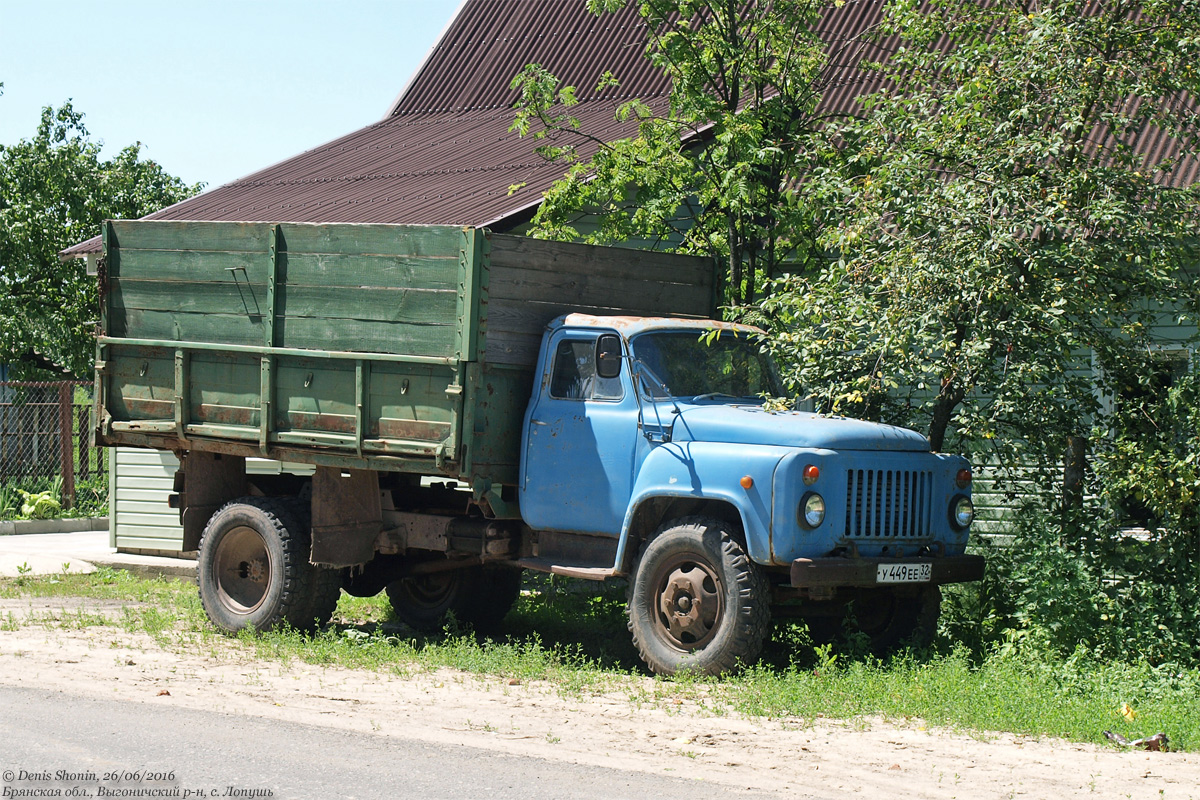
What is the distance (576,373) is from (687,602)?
1.79 meters

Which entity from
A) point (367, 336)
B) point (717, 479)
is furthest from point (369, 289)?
point (717, 479)

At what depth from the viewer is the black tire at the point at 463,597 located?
10945 mm

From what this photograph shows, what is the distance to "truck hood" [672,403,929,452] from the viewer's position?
8.34m

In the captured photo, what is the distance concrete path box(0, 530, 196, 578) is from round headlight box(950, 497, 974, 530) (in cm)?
881

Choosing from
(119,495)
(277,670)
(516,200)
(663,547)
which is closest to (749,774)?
(663,547)

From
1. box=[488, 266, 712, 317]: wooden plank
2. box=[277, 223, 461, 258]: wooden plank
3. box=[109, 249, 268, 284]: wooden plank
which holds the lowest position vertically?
box=[488, 266, 712, 317]: wooden plank

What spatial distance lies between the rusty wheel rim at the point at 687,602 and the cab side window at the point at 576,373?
1.33m

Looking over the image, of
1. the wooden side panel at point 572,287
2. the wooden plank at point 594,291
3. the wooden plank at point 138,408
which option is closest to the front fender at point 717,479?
the wooden side panel at point 572,287

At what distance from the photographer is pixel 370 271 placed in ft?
31.4

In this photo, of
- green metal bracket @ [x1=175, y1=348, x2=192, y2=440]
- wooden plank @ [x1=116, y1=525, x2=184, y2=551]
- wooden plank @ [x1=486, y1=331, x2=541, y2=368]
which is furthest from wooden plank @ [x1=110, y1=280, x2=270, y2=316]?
wooden plank @ [x1=116, y1=525, x2=184, y2=551]

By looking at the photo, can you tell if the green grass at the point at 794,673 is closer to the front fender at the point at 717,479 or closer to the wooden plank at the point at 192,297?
the front fender at the point at 717,479

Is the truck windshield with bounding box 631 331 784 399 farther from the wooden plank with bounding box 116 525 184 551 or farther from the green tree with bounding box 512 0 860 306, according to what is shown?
the wooden plank with bounding box 116 525 184 551

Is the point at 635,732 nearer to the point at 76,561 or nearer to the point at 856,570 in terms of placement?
the point at 856,570

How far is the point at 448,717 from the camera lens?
23.9 ft
